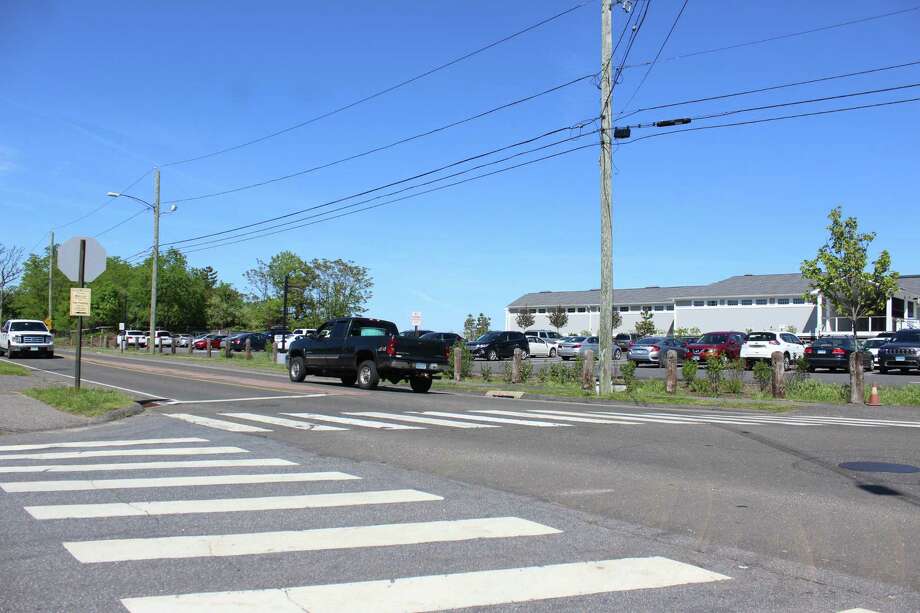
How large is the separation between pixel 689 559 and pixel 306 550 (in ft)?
8.64

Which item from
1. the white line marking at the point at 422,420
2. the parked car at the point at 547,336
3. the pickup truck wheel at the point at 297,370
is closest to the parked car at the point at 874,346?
the parked car at the point at 547,336

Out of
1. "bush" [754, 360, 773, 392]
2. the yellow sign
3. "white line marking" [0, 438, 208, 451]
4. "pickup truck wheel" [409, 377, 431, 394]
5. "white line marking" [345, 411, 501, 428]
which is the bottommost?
"white line marking" [0, 438, 208, 451]

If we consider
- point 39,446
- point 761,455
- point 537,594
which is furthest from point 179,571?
point 761,455

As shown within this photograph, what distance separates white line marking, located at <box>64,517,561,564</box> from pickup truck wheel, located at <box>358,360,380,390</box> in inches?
614

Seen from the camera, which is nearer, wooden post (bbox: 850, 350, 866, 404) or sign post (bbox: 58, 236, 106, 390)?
sign post (bbox: 58, 236, 106, 390)

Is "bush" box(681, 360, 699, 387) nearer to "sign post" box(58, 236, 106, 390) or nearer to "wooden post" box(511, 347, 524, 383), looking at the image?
"wooden post" box(511, 347, 524, 383)

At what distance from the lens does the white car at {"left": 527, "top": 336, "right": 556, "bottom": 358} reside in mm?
52125

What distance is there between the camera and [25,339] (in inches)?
1537

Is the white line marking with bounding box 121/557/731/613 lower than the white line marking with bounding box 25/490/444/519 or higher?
lower

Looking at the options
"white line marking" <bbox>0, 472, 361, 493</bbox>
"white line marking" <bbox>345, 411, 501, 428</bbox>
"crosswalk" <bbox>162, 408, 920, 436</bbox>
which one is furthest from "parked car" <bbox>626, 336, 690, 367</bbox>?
"white line marking" <bbox>0, 472, 361, 493</bbox>

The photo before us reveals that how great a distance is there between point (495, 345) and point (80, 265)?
31.6 metres

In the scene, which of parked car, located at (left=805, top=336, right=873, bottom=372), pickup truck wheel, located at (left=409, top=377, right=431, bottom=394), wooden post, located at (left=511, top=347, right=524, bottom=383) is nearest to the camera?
pickup truck wheel, located at (left=409, top=377, right=431, bottom=394)

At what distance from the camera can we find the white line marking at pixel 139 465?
8.33 m

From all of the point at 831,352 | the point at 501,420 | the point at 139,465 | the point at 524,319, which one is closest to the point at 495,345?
the point at 831,352
